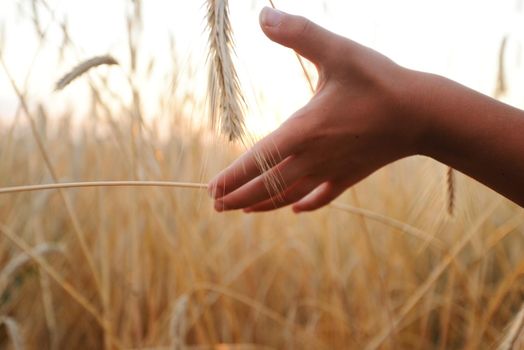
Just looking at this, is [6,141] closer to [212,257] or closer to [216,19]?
[212,257]

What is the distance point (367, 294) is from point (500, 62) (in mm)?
585

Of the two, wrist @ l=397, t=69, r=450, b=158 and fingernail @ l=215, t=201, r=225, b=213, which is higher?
wrist @ l=397, t=69, r=450, b=158

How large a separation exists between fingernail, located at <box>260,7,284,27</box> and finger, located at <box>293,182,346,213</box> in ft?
0.81

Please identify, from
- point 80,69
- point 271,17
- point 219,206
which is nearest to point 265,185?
point 219,206

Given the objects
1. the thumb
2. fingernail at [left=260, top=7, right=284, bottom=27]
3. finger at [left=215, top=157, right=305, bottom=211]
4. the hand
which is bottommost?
finger at [left=215, top=157, right=305, bottom=211]

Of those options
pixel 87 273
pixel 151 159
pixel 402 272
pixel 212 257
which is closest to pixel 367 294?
pixel 402 272

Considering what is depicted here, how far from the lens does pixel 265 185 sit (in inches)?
24.1

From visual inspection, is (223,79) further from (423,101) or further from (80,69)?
(80,69)

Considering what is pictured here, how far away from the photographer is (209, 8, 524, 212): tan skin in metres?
0.53

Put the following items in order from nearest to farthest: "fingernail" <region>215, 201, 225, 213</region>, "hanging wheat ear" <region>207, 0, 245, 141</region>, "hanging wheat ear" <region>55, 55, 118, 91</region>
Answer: "hanging wheat ear" <region>207, 0, 245, 141</region>, "fingernail" <region>215, 201, 225, 213</region>, "hanging wheat ear" <region>55, 55, 118, 91</region>

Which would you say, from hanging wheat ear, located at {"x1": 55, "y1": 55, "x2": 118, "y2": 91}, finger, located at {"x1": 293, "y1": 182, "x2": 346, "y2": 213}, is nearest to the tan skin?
finger, located at {"x1": 293, "y1": 182, "x2": 346, "y2": 213}

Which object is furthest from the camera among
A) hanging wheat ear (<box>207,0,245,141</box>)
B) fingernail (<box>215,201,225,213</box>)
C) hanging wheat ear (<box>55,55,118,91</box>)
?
hanging wheat ear (<box>55,55,118,91</box>)

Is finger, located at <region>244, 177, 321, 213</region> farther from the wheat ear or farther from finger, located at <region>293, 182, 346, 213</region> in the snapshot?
the wheat ear

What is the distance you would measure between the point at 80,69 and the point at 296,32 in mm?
379
